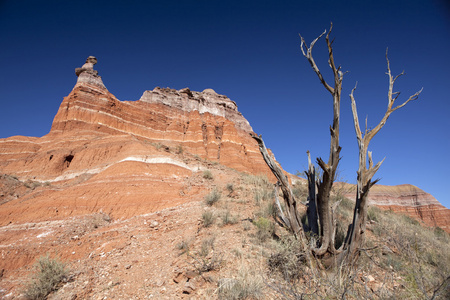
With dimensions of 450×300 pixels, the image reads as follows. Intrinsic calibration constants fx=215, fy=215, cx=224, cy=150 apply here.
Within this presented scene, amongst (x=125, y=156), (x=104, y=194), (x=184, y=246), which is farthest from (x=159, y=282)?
(x=125, y=156)

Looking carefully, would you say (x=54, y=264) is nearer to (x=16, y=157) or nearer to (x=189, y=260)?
(x=189, y=260)

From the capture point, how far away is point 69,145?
2130 centimetres

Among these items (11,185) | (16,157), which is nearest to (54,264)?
(11,185)

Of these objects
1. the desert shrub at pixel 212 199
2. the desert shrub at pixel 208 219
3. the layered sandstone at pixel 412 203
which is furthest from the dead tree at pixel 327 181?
the layered sandstone at pixel 412 203

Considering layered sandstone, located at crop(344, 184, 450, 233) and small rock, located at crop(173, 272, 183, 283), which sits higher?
layered sandstone, located at crop(344, 184, 450, 233)

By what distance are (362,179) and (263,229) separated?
264 centimetres

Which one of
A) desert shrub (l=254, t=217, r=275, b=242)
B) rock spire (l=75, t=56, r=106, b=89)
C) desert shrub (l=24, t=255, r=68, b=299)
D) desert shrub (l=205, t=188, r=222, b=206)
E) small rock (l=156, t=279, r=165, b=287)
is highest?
rock spire (l=75, t=56, r=106, b=89)

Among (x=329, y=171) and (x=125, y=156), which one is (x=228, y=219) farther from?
(x=125, y=156)

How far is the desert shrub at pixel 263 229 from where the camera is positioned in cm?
532

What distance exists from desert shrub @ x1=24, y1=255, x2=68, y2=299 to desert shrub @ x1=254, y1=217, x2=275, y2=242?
176 inches

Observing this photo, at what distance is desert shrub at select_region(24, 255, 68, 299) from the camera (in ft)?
13.9

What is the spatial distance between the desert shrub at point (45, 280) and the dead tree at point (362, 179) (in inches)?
A: 236

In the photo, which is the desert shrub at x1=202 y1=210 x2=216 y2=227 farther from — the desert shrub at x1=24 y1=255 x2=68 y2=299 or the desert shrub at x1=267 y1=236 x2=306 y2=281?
the desert shrub at x1=24 y1=255 x2=68 y2=299

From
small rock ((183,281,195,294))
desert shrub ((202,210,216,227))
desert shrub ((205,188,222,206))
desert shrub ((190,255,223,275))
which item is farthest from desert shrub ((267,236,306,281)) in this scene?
desert shrub ((205,188,222,206))
